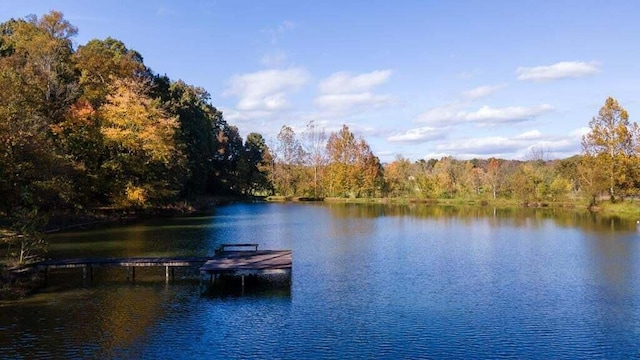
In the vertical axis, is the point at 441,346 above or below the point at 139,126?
below

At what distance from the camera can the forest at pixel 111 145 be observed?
27.2 meters

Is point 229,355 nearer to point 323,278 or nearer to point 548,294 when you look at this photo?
point 323,278

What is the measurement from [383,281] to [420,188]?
5576 centimetres

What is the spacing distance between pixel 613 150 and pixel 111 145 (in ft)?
157

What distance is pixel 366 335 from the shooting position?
12.5 m

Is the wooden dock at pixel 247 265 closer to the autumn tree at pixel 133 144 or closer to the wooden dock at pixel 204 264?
A: the wooden dock at pixel 204 264

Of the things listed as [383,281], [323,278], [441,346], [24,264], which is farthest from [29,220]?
[441,346]

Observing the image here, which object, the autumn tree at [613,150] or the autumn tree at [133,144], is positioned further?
the autumn tree at [613,150]

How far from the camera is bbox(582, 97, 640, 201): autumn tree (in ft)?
169

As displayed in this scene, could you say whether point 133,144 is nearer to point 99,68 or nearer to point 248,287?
point 99,68

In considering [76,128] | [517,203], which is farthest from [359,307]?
[517,203]

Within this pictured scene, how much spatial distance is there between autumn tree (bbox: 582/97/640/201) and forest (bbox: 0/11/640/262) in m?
0.10

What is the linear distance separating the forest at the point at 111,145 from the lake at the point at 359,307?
5253 millimetres

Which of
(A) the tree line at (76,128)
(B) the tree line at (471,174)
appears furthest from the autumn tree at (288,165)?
(A) the tree line at (76,128)
